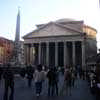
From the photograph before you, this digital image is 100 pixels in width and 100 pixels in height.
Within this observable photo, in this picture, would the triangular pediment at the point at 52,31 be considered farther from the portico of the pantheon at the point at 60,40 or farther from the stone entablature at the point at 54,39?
the stone entablature at the point at 54,39

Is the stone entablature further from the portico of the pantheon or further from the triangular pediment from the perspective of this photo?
the triangular pediment

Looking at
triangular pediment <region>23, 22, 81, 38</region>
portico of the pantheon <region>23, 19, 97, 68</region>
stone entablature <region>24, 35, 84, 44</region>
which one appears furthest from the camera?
triangular pediment <region>23, 22, 81, 38</region>

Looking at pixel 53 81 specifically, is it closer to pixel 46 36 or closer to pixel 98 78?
pixel 98 78

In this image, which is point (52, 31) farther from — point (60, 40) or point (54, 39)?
point (60, 40)

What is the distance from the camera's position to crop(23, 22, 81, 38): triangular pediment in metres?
37.3

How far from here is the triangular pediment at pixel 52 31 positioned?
37.3 meters

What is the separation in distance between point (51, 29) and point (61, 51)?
26.1 feet

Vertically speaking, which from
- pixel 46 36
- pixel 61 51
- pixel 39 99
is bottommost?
pixel 39 99

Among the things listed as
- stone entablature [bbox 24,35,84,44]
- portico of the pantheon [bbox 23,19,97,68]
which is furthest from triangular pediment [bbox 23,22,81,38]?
stone entablature [bbox 24,35,84,44]

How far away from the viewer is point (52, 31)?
39.1m

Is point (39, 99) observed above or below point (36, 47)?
below

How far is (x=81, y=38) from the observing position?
117ft

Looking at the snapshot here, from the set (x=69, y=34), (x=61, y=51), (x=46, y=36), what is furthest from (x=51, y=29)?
(x=61, y=51)

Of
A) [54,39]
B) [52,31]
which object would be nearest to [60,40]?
[54,39]
